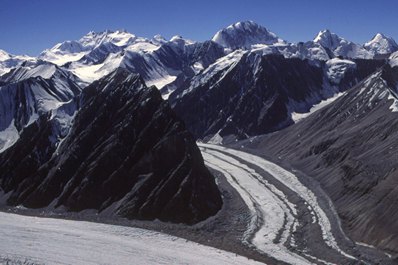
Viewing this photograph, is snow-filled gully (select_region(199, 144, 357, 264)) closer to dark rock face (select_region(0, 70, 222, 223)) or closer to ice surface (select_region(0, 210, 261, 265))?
ice surface (select_region(0, 210, 261, 265))

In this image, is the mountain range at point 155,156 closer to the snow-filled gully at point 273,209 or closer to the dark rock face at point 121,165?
the dark rock face at point 121,165

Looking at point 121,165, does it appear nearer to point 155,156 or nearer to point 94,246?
point 155,156

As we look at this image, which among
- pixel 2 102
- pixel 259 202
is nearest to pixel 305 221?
pixel 259 202

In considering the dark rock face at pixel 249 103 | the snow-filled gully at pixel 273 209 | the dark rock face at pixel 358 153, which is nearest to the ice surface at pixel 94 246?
the snow-filled gully at pixel 273 209

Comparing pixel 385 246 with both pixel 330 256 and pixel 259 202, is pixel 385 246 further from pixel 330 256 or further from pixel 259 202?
pixel 259 202

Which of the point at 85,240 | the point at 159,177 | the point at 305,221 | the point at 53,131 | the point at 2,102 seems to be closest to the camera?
the point at 85,240

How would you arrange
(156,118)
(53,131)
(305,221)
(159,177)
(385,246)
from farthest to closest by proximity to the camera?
(53,131)
(156,118)
(159,177)
(305,221)
(385,246)

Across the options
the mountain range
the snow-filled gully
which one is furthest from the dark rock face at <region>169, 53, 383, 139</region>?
the snow-filled gully

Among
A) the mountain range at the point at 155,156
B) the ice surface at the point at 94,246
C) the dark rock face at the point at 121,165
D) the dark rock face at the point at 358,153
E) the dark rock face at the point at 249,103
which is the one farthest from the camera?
the dark rock face at the point at 249,103
